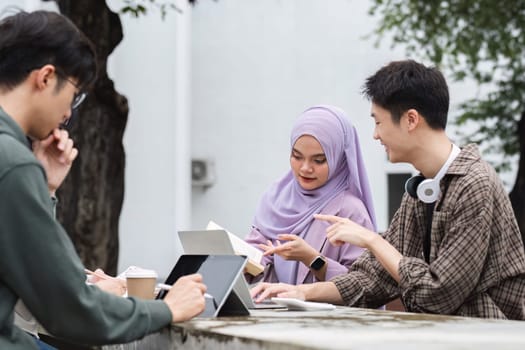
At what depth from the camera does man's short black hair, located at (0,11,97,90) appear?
2.55m

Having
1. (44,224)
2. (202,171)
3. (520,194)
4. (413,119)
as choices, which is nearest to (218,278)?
(44,224)

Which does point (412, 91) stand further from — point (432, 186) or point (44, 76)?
point (44, 76)

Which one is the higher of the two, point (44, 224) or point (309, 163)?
point (309, 163)

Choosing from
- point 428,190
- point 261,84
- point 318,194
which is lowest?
point 318,194

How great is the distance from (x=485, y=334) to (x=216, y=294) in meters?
0.80

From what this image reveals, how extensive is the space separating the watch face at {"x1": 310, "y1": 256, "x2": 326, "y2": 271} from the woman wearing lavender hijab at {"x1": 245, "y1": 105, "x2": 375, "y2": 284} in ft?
0.50

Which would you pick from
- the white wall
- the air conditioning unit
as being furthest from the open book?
the air conditioning unit

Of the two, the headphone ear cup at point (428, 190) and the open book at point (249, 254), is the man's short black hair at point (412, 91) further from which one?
the open book at point (249, 254)

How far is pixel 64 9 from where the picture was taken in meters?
7.60

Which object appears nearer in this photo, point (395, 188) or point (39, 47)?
point (39, 47)

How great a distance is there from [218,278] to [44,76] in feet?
2.55

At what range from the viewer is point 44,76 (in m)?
2.54

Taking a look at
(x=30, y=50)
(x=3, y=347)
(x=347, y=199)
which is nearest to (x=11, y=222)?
(x=3, y=347)

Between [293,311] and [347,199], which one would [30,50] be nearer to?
[293,311]
